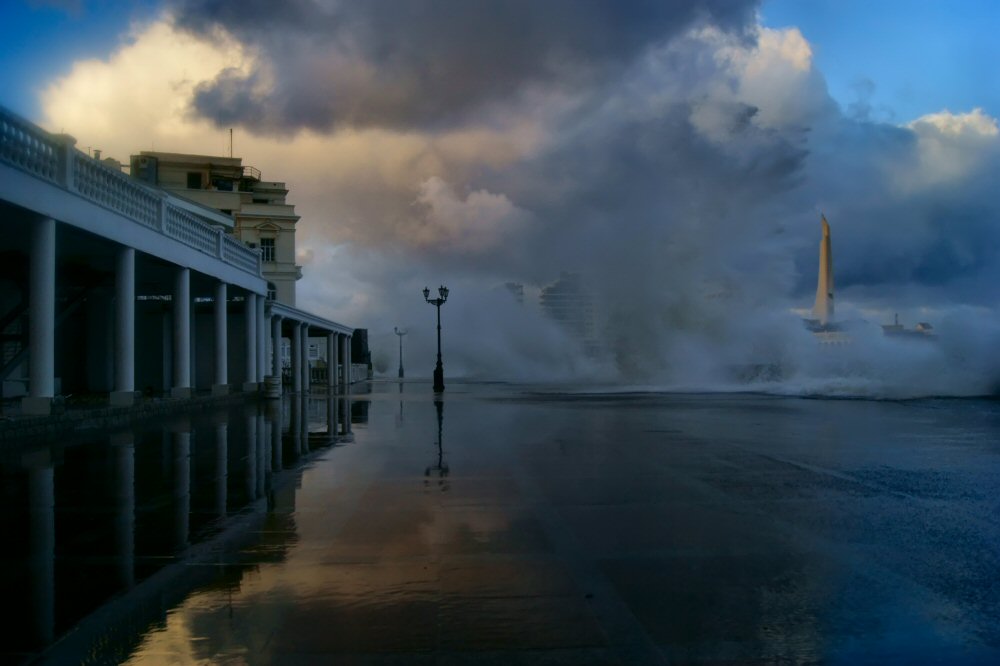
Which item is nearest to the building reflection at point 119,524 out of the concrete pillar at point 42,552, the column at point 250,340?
the concrete pillar at point 42,552

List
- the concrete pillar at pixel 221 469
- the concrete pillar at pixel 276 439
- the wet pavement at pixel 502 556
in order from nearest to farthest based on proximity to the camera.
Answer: the wet pavement at pixel 502 556, the concrete pillar at pixel 221 469, the concrete pillar at pixel 276 439

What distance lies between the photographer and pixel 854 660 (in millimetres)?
3666

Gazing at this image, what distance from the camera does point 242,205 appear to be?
5175 centimetres

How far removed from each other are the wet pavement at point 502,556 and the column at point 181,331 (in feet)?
29.8

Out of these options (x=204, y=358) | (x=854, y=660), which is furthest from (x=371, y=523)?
(x=204, y=358)

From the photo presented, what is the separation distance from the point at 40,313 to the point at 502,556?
11.3m

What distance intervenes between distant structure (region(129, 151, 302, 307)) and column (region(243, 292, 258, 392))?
22317mm

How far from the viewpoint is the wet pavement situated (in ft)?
12.7

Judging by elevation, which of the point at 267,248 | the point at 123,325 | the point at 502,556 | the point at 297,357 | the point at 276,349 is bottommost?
the point at 502,556

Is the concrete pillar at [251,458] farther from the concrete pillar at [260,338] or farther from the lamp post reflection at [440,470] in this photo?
the concrete pillar at [260,338]

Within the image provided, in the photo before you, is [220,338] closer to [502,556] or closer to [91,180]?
[91,180]

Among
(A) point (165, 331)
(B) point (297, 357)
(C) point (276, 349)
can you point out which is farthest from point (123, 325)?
(B) point (297, 357)

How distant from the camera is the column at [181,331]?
20422 mm

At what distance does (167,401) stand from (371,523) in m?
14.3
